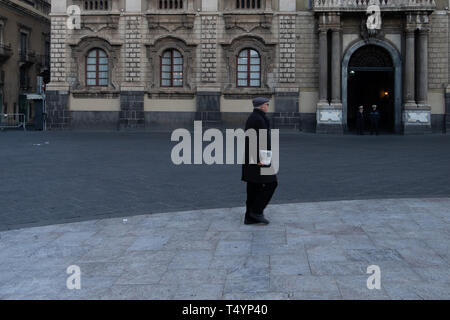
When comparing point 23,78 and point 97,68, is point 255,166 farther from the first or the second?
point 23,78

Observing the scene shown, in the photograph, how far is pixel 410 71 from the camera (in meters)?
27.1

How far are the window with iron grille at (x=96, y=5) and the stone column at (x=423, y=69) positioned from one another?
1649 centimetres

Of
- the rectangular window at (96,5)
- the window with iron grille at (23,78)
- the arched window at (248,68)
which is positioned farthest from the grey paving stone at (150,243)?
the window with iron grille at (23,78)

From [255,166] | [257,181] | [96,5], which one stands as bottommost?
[257,181]

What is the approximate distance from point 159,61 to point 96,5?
462 centimetres

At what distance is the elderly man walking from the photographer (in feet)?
22.4

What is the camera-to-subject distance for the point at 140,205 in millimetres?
8258

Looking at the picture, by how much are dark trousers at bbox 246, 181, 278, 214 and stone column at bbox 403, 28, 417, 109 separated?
22140 mm

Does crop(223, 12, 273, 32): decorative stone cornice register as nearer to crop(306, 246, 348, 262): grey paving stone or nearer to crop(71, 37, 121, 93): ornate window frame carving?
crop(71, 37, 121, 93): ornate window frame carving

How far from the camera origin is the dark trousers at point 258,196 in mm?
6875

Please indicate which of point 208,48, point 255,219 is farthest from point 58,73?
point 255,219

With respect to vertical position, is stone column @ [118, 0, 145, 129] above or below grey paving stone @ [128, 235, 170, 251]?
above

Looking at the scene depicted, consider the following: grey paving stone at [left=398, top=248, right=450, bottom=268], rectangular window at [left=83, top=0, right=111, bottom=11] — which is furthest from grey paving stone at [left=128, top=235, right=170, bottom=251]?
rectangular window at [left=83, top=0, right=111, bottom=11]

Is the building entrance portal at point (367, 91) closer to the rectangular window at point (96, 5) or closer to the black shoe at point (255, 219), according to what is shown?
the rectangular window at point (96, 5)
